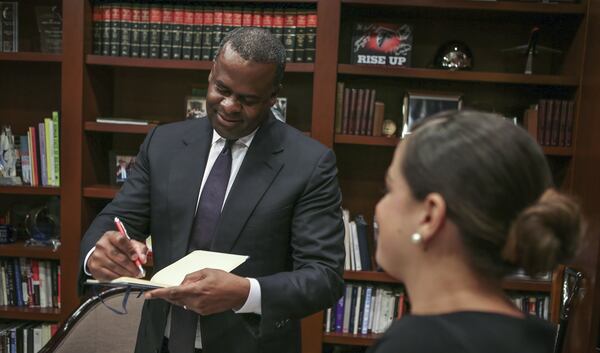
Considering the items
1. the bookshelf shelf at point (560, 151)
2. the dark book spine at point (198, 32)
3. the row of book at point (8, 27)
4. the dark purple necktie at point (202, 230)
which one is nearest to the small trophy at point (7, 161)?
the row of book at point (8, 27)

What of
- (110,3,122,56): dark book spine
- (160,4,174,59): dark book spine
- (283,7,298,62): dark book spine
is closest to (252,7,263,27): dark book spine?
(283,7,298,62): dark book spine

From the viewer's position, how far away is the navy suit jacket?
4.85ft

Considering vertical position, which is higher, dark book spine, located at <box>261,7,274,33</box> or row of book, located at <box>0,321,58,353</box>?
dark book spine, located at <box>261,7,274,33</box>

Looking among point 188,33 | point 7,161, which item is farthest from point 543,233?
point 7,161

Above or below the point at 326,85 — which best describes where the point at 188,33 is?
above

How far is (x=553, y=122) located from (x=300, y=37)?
116 centimetres

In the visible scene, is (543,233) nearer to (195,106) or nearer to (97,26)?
(195,106)

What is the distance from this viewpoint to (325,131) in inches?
102

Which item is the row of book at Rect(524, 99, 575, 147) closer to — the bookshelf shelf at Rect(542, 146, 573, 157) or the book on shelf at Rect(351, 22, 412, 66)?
the bookshelf shelf at Rect(542, 146, 573, 157)

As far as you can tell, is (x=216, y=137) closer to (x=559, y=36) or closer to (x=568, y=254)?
(x=568, y=254)

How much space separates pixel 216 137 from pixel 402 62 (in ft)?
4.29

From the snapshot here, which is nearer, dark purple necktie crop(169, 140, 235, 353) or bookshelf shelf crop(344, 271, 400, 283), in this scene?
dark purple necktie crop(169, 140, 235, 353)

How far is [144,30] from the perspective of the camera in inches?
105

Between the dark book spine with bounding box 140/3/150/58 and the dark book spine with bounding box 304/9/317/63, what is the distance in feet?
2.30
